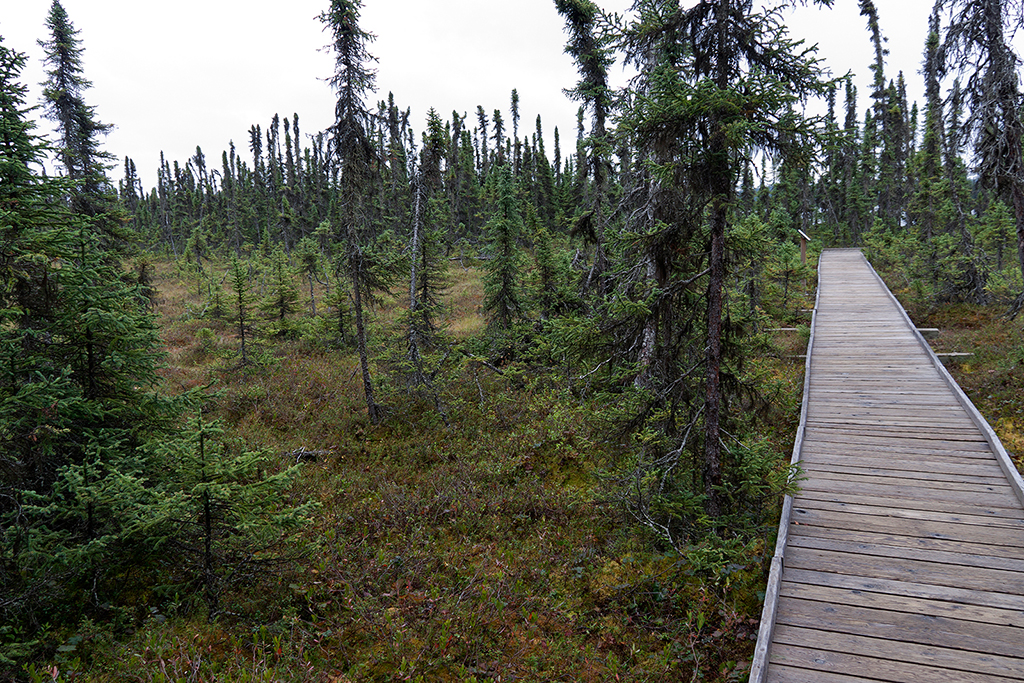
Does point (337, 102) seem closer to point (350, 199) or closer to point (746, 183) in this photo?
point (350, 199)

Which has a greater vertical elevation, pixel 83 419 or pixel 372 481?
pixel 83 419

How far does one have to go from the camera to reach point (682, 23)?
5.95 m

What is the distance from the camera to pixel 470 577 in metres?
7.42

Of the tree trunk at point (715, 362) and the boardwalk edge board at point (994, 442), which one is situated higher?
the tree trunk at point (715, 362)

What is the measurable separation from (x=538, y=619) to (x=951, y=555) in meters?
5.42

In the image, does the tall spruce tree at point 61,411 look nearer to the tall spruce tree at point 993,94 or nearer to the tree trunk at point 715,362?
the tree trunk at point 715,362

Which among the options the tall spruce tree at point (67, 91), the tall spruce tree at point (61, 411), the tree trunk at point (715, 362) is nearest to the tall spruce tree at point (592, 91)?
the tree trunk at point (715, 362)

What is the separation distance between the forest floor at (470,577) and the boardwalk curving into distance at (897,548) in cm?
83

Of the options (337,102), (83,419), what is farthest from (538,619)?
(337,102)

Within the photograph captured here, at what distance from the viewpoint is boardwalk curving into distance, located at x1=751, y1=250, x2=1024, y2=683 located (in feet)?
15.2

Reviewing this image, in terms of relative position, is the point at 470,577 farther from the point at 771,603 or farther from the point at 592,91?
the point at 592,91

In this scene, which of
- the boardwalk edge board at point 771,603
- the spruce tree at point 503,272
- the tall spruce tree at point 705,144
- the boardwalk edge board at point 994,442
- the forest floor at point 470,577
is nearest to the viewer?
the boardwalk edge board at point 771,603

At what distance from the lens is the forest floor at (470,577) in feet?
18.0

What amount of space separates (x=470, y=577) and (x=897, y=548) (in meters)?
6.04
